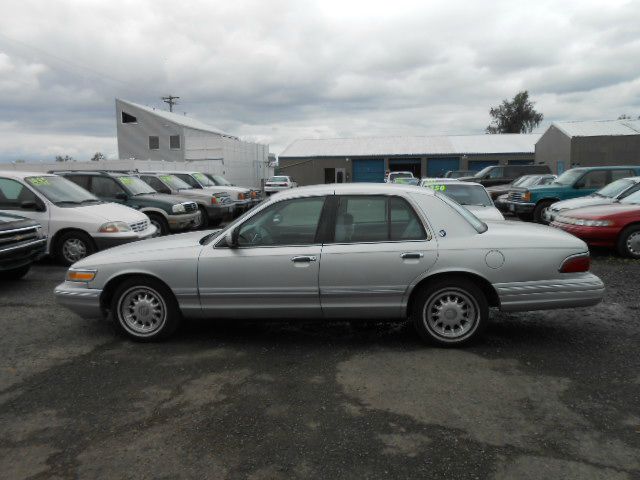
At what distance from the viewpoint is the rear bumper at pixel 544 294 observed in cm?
464

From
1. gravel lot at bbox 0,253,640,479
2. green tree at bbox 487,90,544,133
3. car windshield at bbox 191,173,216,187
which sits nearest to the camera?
gravel lot at bbox 0,253,640,479

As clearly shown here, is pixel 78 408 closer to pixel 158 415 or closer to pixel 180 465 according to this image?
pixel 158 415

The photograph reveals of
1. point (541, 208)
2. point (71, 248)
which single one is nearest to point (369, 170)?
point (541, 208)

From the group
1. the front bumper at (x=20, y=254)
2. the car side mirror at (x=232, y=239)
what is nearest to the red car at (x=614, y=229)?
the car side mirror at (x=232, y=239)

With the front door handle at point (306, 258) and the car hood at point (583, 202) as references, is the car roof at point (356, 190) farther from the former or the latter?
the car hood at point (583, 202)

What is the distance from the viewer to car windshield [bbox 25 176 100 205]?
9.34m

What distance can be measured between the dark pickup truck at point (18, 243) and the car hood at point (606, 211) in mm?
8999

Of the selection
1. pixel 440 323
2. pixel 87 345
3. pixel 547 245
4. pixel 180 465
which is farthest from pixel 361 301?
pixel 87 345

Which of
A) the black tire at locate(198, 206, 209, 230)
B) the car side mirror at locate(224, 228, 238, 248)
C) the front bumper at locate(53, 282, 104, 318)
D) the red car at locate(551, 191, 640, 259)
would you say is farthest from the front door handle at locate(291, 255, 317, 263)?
the black tire at locate(198, 206, 209, 230)

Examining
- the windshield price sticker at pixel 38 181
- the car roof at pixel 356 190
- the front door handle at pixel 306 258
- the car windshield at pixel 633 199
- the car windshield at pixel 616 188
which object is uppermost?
the windshield price sticker at pixel 38 181

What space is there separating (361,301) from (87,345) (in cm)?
270

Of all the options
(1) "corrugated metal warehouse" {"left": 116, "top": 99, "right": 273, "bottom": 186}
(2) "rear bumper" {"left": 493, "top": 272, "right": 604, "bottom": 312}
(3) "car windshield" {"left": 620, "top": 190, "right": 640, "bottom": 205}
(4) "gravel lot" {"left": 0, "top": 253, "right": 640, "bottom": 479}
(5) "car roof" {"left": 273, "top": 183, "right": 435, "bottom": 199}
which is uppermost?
(1) "corrugated metal warehouse" {"left": 116, "top": 99, "right": 273, "bottom": 186}

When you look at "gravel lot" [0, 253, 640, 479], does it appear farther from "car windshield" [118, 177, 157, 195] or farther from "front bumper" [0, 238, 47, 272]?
"car windshield" [118, 177, 157, 195]

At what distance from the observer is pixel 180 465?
3.00 m
